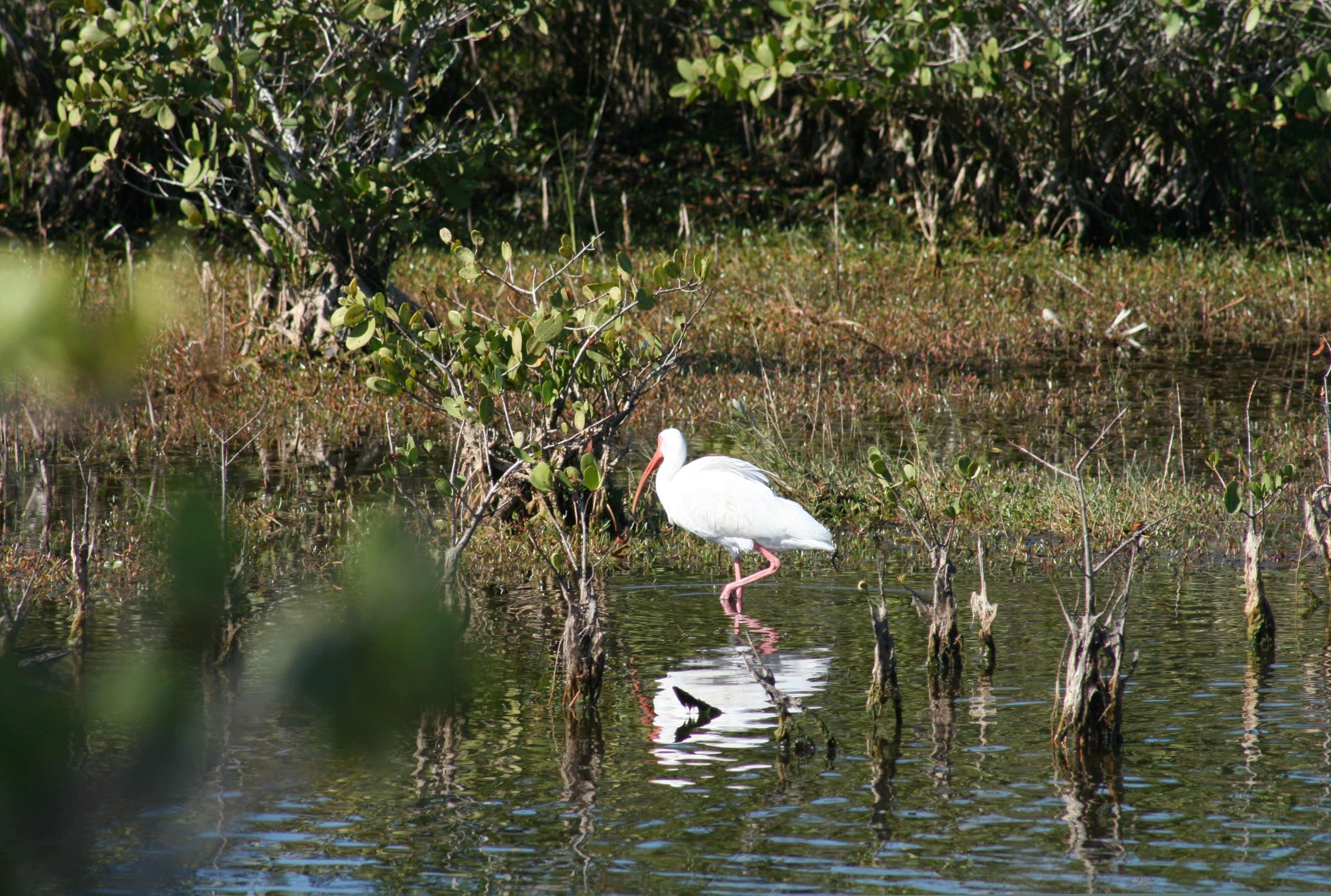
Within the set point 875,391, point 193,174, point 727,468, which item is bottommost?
point 727,468

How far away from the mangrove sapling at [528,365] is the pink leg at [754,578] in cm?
94

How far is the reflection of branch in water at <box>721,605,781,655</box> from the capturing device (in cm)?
627

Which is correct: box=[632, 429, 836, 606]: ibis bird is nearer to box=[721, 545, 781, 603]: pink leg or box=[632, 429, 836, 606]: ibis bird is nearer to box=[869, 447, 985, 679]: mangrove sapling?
box=[721, 545, 781, 603]: pink leg

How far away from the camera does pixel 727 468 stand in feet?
24.1

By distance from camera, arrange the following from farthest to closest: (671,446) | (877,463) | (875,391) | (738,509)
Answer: (875,391)
(671,446)
(738,509)
(877,463)

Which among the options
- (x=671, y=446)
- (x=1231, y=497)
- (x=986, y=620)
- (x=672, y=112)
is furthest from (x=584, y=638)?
(x=672, y=112)

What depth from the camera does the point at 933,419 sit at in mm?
11250

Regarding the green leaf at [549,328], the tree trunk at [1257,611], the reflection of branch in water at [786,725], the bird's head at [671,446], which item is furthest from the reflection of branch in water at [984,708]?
the bird's head at [671,446]

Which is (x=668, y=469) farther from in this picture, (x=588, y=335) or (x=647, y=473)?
(x=588, y=335)

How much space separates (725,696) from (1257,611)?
2.27 m

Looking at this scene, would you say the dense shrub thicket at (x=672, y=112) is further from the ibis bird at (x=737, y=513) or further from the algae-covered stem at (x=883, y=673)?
the algae-covered stem at (x=883, y=673)

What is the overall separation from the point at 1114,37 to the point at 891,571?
9589 millimetres

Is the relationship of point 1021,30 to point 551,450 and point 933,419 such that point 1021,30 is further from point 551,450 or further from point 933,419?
point 551,450

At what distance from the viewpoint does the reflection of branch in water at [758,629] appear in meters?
6.27
